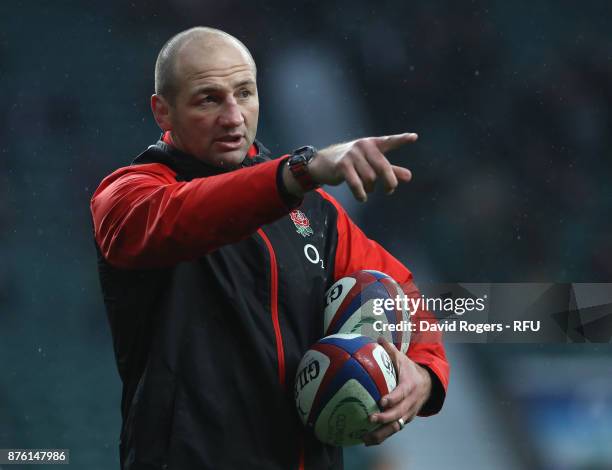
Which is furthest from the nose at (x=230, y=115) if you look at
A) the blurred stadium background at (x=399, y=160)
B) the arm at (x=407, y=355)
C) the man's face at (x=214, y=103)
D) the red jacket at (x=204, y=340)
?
the blurred stadium background at (x=399, y=160)

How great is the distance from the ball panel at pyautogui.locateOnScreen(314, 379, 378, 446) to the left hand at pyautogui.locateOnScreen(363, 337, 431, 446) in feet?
0.08

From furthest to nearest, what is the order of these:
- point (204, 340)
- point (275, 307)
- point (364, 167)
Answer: point (275, 307)
point (204, 340)
point (364, 167)

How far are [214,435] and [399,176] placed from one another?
3.27ft

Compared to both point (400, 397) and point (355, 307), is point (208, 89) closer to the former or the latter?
point (355, 307)

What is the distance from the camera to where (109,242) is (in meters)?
2.25

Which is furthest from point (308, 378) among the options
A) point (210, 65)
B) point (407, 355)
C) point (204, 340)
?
point (210, 65)

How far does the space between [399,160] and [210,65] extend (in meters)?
4.82

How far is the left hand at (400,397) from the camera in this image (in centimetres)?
243

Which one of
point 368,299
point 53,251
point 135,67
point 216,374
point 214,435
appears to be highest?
point 135,67

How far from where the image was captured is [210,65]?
2.58 m

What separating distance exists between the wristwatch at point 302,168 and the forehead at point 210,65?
29.5 inches

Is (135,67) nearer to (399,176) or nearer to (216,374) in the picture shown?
(216,374)

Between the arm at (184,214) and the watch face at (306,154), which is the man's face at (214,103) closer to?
the arm at (184,214)

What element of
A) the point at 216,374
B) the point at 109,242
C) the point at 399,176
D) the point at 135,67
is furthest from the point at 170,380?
the point at 135,67
